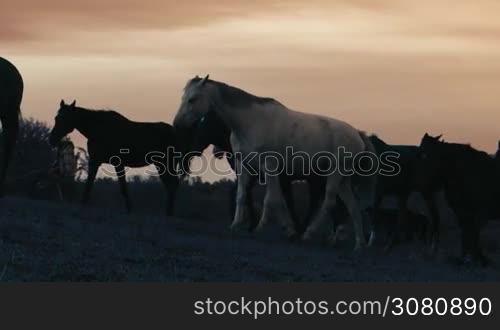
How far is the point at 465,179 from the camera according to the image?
2167cm

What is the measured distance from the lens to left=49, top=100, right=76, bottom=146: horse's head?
24.8 meters

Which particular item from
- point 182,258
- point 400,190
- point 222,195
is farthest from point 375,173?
point 222,195

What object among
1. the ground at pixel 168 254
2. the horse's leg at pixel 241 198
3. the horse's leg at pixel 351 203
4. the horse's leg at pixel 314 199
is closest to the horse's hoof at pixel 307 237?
the ground at pixel 168 254

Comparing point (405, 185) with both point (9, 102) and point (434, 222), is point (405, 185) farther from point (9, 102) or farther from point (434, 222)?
point (9, 102)

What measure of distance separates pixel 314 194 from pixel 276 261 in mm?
5626

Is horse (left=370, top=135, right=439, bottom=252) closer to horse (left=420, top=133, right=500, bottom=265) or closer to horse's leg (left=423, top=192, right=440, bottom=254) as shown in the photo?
horse's leg (left=423, top=192, right=440, bottom=254)

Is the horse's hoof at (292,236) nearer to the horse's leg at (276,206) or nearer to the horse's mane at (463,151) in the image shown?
the horse's leg at (276,206)

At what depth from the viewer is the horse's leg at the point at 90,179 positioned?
2458 cm

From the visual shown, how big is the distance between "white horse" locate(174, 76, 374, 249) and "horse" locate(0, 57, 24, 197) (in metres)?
2.44

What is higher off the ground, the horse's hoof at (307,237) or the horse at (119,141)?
the horse at (119,141)

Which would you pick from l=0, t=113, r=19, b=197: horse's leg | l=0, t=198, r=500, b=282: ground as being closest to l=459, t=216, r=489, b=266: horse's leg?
l=0, t=198, r=500, b=282: ground

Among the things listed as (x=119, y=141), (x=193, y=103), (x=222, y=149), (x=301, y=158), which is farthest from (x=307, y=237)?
(x=119, y=141)

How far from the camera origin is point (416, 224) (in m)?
24.4

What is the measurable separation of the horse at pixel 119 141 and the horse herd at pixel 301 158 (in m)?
0.02
